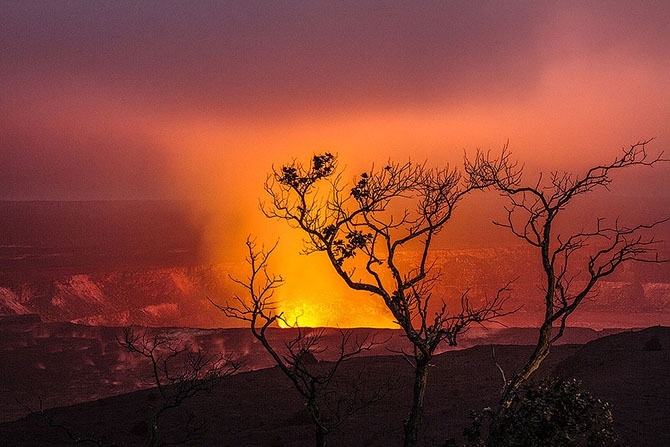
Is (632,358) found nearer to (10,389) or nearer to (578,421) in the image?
(578,421)

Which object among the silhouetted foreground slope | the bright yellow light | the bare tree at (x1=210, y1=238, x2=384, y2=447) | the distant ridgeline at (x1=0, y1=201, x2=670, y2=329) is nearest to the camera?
the bare tree at (x1=210, y1=238, x2=384, y2=447)

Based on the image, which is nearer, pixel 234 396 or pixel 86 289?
pixel 234 396

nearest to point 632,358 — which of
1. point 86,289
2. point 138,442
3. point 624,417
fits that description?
point 624,417

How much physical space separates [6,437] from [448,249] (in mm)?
92324

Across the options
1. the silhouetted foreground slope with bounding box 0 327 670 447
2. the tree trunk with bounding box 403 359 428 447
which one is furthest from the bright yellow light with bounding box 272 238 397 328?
the tree trunk with bounding box 403 359 428 447

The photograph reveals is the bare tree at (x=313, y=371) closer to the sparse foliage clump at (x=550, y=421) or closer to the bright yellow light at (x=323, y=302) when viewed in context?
the sparse foliage clump at (x=550, y=421)

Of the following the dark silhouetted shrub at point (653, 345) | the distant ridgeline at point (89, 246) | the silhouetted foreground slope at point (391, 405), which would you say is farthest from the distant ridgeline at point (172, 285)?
the dark silhouetted shrub at point (653, 345)

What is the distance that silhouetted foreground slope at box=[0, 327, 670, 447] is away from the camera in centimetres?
2183

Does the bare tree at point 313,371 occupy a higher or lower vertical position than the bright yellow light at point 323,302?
lower

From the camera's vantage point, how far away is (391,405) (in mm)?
29203

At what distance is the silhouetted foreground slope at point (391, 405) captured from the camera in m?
21.8

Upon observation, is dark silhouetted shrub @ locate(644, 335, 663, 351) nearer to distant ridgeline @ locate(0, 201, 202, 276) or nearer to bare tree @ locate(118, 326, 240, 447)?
bare tree @ locate(118, 326, 240, 447)

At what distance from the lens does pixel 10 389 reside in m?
46.5

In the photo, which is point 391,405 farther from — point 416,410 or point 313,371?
point 416,410
